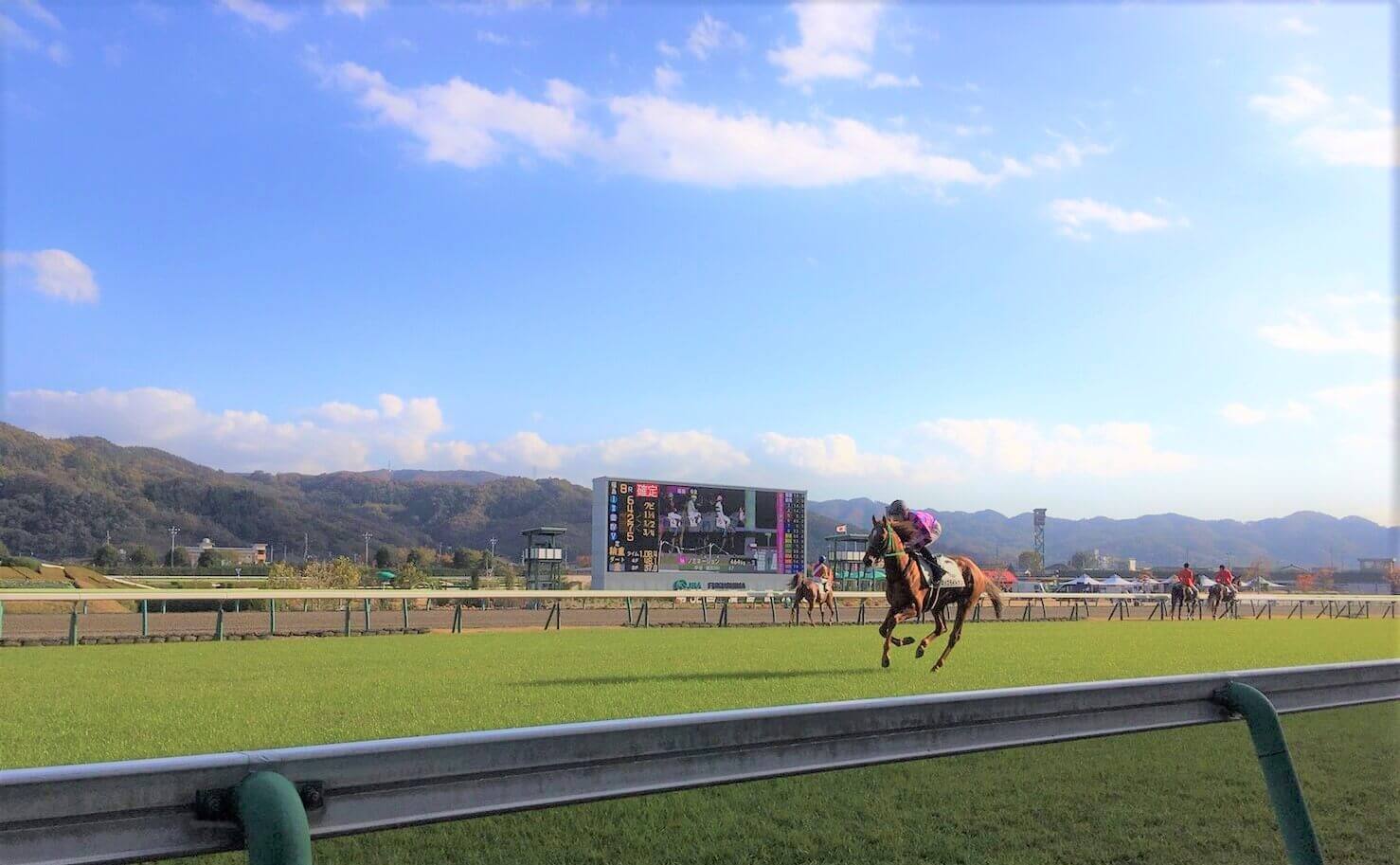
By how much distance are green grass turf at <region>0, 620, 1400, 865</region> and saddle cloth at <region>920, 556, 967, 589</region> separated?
0.97 m

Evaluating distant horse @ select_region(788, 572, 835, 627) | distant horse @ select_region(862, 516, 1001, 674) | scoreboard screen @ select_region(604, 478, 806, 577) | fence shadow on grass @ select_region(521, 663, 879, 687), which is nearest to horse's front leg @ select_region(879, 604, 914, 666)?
distant horse @ select_region(862, 516, 1001, 674)

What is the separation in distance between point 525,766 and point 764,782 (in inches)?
123

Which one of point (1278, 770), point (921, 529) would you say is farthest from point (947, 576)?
point (1278, 770)

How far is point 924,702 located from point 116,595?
16.6m

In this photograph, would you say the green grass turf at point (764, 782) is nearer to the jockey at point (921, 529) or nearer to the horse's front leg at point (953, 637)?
the horse's front leg at point (953, 637)

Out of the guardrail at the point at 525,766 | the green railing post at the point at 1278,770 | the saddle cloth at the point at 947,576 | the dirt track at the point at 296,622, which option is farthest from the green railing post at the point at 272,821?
the dirt track at the point at 296,622

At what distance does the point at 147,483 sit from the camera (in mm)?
197625

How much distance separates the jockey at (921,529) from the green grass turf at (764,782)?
50.5 inches

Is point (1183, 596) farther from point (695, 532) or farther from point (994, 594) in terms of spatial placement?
point (994, 594)

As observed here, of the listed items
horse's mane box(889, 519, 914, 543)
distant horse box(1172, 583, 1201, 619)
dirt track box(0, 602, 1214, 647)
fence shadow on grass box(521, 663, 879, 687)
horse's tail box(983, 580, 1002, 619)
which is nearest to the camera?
fence shadow on grass box(521, 663, 879, 687)

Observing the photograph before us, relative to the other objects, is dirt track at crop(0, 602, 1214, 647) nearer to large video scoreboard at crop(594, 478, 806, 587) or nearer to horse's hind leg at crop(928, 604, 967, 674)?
large video scoreboard at crop(594, 478, 806, 587)

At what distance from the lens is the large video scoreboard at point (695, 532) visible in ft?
152

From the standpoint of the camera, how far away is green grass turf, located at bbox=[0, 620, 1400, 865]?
→ 468 centimetres

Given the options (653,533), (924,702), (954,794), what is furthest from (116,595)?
(653,533)
